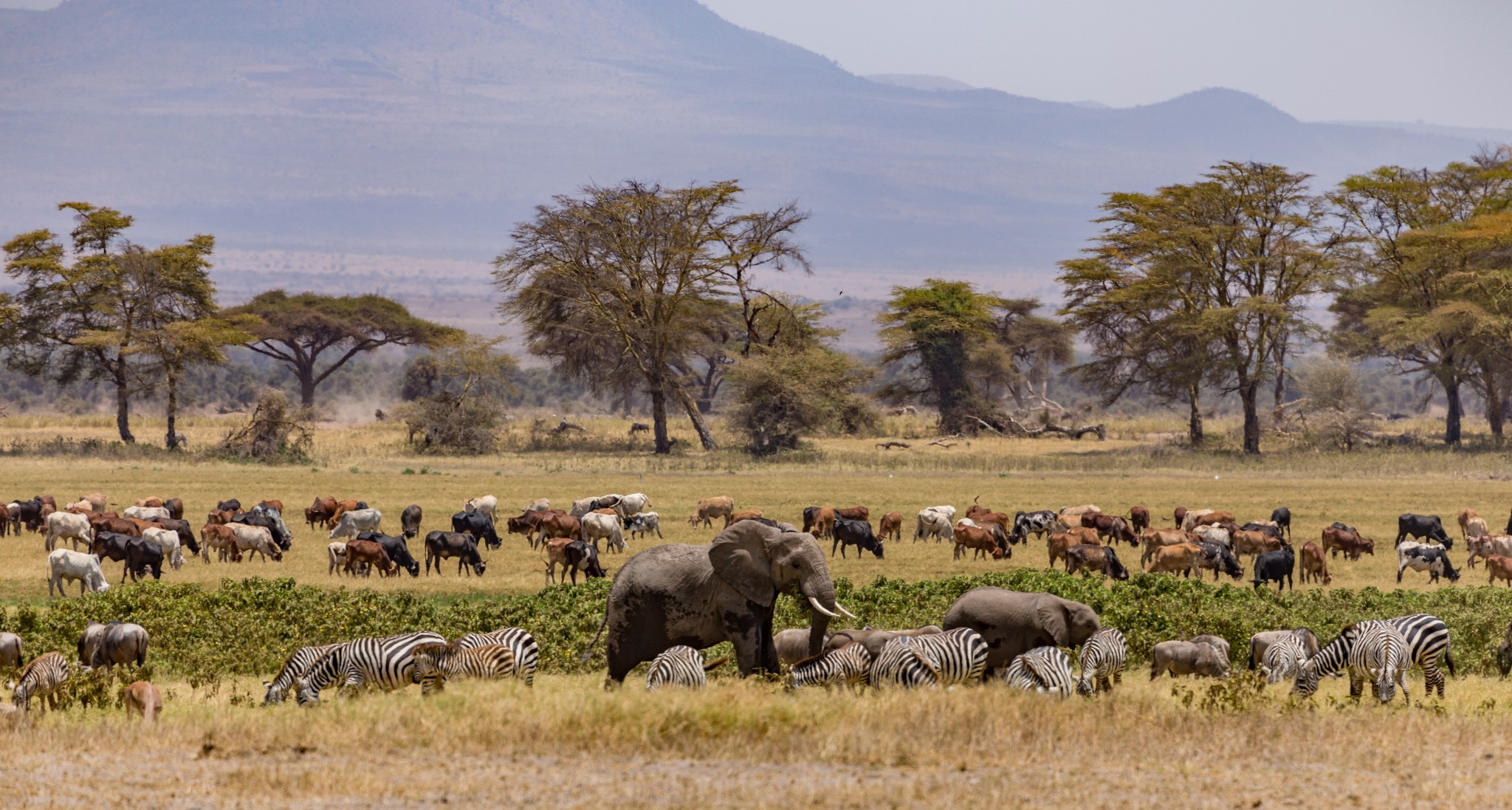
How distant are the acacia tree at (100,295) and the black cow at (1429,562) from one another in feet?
146

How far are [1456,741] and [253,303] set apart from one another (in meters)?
74.6

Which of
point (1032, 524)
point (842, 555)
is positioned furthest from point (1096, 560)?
point (1032, 524)

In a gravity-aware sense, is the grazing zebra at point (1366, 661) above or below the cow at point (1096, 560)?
above

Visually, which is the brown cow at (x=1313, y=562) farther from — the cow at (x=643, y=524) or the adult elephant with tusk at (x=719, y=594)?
the adult elephant with tusk at (x=719, y=594)

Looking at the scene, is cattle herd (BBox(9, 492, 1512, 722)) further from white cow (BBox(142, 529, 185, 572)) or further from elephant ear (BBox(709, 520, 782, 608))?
elephant ear (BBox(709, 520, 782, 608))

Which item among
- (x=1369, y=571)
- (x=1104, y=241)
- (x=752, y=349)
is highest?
(x=1104, y=241)

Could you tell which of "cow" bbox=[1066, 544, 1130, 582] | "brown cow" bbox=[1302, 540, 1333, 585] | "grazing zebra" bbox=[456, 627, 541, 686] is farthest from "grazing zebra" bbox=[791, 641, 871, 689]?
"brown cow" bbox=[1302, 540, 1333, 585]

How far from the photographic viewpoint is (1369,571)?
80.3ft

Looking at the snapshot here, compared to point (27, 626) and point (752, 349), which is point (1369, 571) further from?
point (752, 349)

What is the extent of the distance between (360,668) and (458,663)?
2.65 ft

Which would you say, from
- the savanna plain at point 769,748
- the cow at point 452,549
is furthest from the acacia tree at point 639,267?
the savanna plain at point 769,748

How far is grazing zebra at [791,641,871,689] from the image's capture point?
12.6m

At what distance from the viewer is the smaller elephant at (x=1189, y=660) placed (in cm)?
1398

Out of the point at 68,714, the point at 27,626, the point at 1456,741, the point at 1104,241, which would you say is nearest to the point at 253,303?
the point at 1104,241
